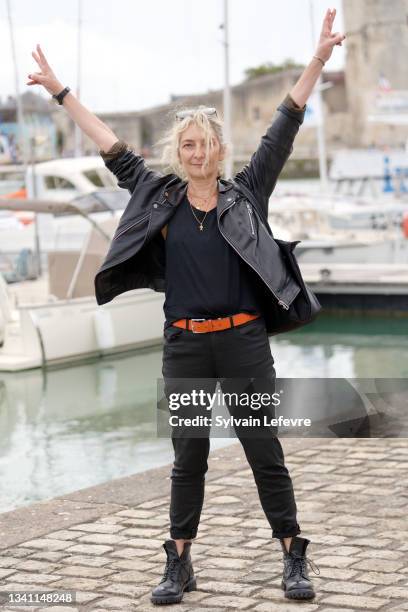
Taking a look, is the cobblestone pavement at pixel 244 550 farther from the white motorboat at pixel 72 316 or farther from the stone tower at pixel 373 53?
the stone tower at pixel 373 53

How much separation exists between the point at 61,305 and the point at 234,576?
35.6 feet

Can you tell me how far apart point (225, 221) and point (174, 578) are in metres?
1.31

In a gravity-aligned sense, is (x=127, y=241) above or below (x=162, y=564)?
above

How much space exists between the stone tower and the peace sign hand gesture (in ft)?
280

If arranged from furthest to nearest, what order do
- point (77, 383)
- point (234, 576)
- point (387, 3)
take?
point (387, 3), point (77, 383), point (234, 576)

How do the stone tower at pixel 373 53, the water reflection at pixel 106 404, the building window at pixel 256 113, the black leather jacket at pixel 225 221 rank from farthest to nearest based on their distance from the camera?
the building window at pixel 256 113
the stone tower at pixel 373 53
the water reflection at pixel 106 404
the black leather jacket at pixel 225 221

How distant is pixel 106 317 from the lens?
16219 millimetres

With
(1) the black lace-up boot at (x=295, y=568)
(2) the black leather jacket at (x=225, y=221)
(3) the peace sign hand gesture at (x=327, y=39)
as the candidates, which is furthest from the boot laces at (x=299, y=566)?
(3) the peace sign hand gesture at (x=327, y=39)

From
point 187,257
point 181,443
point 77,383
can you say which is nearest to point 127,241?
point 187,257

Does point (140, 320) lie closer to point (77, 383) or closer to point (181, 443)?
point (77, 383)

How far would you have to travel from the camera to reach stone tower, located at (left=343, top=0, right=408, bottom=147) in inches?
3573

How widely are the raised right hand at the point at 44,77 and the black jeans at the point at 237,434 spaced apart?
1.05 meters

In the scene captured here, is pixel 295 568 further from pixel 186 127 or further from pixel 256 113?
pixel 256 113

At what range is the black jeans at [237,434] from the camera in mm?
4695
